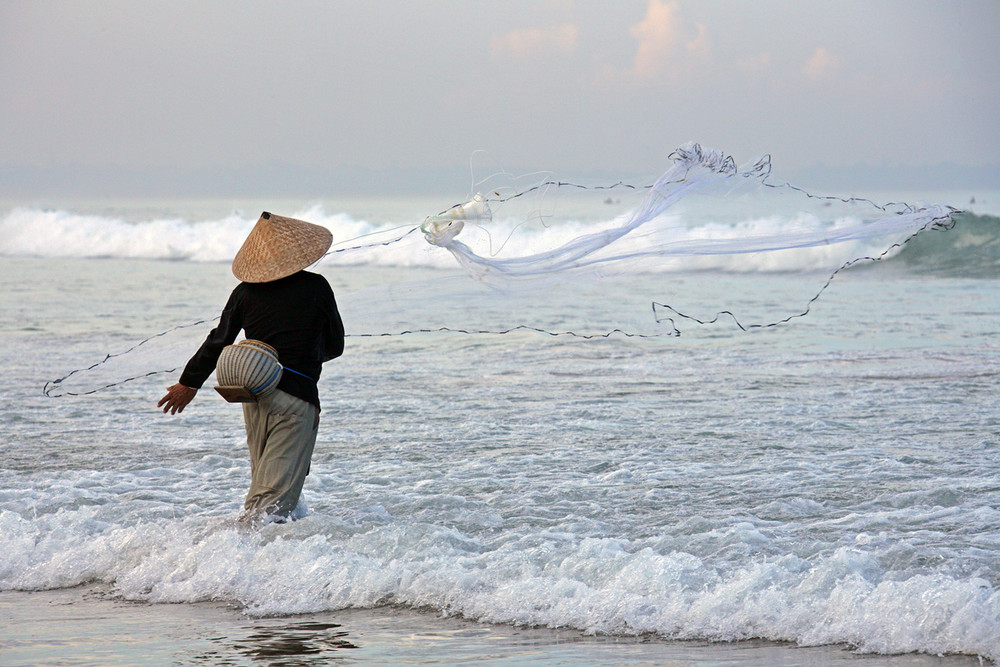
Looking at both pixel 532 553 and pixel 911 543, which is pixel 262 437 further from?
pixel 911 543

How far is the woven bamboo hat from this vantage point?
16.1 feet

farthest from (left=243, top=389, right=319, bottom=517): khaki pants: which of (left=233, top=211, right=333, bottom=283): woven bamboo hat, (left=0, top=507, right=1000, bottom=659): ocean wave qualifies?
(left=233, top=211, right=333, bottom=283): woven bamboo hat

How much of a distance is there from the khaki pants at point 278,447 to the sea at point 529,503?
0.19 metres

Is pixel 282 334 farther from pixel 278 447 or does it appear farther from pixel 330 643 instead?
pixel 330 643

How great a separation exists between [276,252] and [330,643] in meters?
1.70

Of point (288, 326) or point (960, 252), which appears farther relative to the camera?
point (960, 252)

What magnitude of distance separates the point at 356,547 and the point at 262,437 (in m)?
0.74

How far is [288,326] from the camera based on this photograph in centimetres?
495

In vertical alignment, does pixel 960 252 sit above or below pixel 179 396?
above

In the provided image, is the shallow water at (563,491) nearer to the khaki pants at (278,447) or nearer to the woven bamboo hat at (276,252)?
the khaki pants at (278,447)

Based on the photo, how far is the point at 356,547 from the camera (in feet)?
17.6

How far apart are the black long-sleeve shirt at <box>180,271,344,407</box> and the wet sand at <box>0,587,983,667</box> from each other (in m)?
1.03

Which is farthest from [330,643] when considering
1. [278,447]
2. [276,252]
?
[276,252]

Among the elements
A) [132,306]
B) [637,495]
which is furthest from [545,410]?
[132,306]
